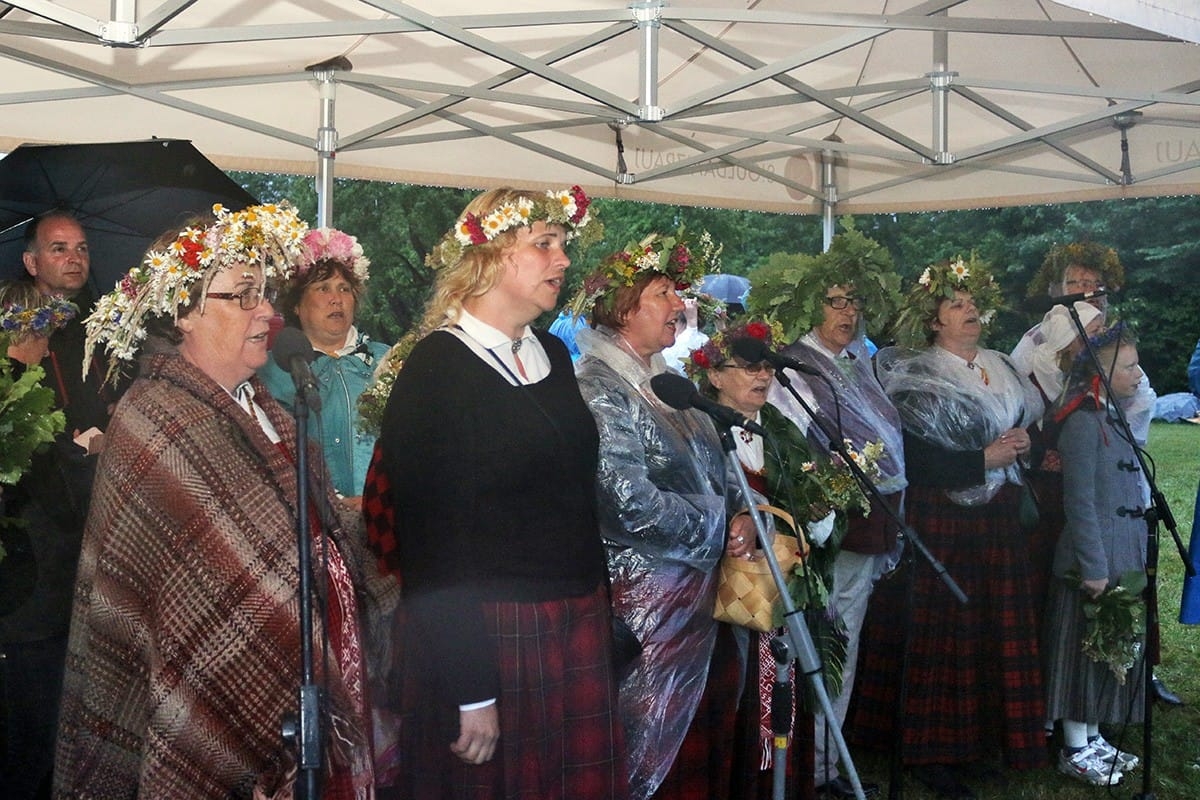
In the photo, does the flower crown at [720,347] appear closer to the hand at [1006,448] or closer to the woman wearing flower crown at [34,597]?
the hand at [1006,448]

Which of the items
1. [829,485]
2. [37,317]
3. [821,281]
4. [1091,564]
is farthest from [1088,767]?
[37,317]

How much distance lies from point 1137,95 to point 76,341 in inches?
176

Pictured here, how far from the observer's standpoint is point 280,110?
5.78 meters

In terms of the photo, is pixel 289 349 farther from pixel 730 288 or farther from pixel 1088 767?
pixel 730 288

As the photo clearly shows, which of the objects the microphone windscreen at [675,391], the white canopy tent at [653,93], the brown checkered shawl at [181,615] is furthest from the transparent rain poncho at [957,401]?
the brown checkered shawl at [181,615]

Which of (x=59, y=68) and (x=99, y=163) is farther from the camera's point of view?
(x=59, y=68)

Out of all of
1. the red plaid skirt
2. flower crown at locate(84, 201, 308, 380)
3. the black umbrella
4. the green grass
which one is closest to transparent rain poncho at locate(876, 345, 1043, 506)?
the green grass

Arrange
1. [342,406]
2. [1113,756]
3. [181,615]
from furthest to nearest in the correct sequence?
[1113,756], [342,406], [181,615]

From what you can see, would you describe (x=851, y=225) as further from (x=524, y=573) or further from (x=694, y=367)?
(x=524, y=573)

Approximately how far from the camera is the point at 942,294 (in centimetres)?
534

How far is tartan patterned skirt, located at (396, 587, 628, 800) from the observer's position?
9.89ft

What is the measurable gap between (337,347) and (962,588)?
8.85ft

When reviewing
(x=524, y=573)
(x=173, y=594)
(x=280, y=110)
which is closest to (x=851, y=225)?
(x=280, y=110)

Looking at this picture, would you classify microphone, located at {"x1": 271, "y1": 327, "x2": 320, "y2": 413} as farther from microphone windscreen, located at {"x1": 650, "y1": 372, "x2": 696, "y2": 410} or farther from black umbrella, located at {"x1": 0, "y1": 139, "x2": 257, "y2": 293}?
black umbrella, located at {"x1": 0, "y1": 139, "x2": 257, "y2": 293}
